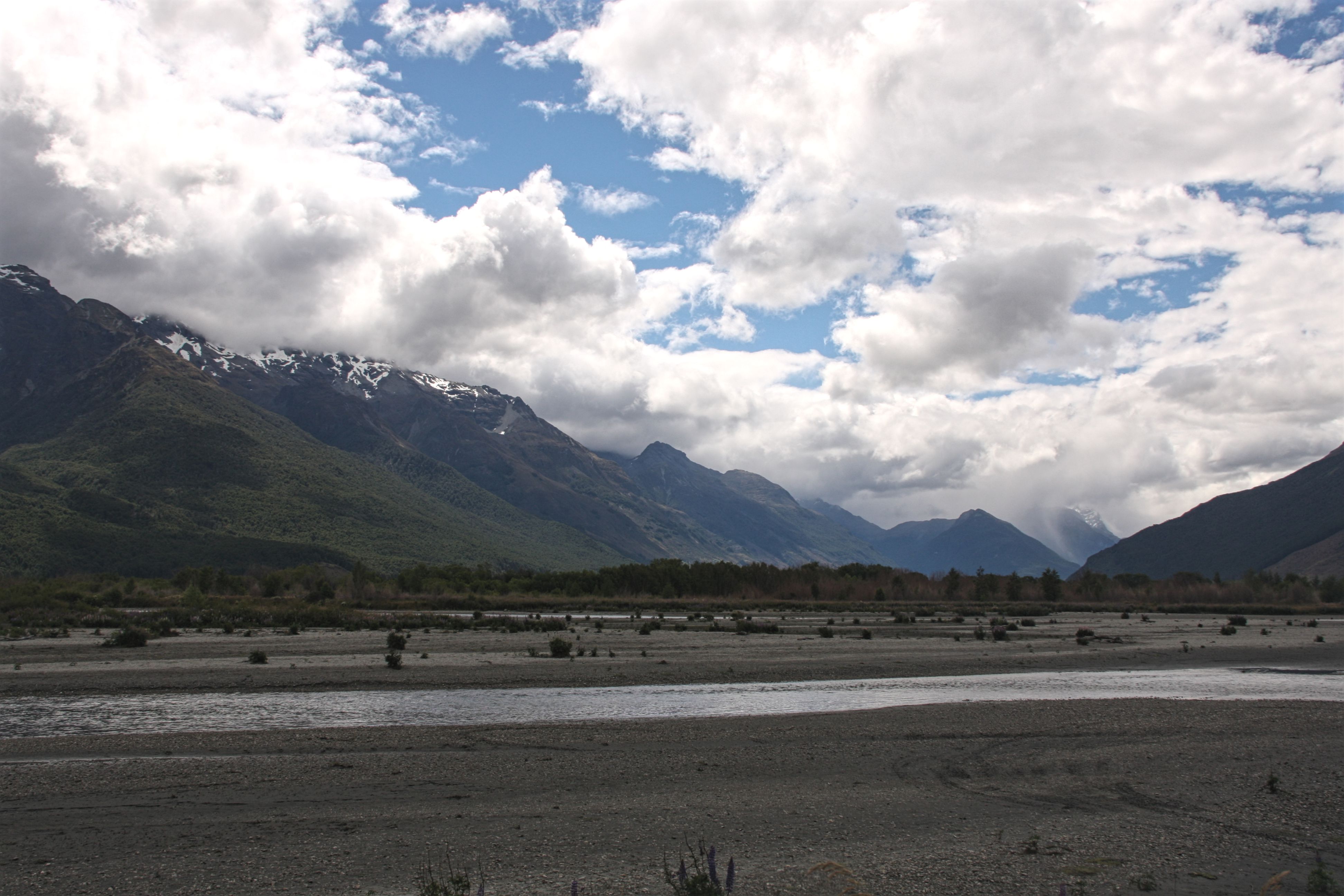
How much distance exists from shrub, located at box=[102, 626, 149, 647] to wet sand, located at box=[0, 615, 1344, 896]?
84.8 ft

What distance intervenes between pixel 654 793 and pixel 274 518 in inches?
7848

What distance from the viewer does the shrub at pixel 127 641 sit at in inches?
1641

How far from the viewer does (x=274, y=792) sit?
48.8 feet

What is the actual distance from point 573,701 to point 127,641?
1107 inches

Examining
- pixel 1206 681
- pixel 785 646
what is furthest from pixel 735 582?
pixel 1206 681

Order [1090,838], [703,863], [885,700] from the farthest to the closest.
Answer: [885,700] → [1090,838] → [703,863]

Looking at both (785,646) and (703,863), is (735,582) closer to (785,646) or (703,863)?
(785,646)

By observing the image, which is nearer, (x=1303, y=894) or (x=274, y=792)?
(x=1303, y=894)

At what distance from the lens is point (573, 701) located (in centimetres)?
2758

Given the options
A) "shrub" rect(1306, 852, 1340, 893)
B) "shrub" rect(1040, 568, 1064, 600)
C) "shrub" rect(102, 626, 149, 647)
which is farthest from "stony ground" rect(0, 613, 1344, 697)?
"shrub" rect(1040, 568, 1064, 600)

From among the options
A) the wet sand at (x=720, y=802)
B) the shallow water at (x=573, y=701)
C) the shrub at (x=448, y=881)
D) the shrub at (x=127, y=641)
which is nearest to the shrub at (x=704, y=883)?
the wet sand at (x=720, y=802)

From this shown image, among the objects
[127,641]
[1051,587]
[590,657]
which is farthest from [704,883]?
[1051,587]

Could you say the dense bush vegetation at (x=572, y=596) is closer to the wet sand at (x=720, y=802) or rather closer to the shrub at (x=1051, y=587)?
the shrub at (x=1051, y=587)

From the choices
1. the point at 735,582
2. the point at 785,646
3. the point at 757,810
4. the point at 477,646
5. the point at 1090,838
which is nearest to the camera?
the point at 1090,838
